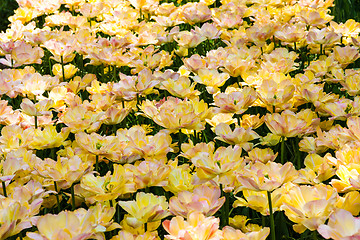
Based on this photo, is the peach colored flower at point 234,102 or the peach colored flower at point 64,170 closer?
the peach colored flower at point 64,170

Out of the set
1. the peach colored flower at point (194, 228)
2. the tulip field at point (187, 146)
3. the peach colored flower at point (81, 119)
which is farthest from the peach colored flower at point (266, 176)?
the peach colored flower at point (81, 119)

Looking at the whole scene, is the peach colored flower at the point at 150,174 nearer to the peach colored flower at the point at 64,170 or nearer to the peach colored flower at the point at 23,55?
the peach colored flower at the point at 64,170

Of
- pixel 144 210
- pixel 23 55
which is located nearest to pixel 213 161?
pixel 144 210

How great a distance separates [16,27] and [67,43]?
26.3 inches

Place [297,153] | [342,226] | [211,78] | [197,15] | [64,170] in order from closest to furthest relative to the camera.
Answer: [342,226], [64,170], [297,153], [211,78], [197,15]

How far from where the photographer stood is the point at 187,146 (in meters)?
1.43

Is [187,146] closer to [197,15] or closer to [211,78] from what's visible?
[211,78]

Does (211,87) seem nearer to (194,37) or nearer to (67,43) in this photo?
(194,37)

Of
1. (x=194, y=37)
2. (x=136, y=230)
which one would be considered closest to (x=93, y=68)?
(x=194, y=37)

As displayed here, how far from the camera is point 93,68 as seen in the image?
2.71 m

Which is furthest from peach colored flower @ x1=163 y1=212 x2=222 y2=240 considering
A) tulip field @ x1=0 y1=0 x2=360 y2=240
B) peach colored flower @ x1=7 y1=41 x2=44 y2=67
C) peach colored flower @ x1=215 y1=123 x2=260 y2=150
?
peach colored flower @ x1=7 y1=41 x2=44 y2=67

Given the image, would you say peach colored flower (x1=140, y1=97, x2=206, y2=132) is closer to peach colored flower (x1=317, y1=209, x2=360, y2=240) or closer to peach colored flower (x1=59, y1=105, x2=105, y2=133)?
A: peach colored flower (x1=59, y1=105, x2=105, y2=133)

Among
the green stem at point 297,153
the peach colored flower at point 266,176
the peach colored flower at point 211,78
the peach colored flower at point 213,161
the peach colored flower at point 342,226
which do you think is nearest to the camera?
the peach colored flower at point 342,226

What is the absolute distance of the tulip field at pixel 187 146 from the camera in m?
1.08
